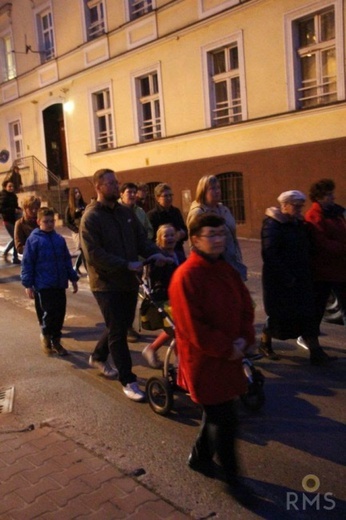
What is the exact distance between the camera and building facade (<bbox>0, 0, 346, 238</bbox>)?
41.1 feet

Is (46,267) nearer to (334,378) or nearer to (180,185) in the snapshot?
(334,378)

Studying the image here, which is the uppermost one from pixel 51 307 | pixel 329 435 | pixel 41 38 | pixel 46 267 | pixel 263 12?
pixel 41 38

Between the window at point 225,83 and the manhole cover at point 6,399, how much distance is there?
10407mm

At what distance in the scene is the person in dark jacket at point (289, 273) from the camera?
5.14 m

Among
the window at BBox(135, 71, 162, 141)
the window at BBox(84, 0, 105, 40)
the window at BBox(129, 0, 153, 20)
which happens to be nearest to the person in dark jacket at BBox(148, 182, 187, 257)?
the window at BBox(135, 71, 162, 141)

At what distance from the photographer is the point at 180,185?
15828mm

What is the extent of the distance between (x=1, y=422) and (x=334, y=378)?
287cm

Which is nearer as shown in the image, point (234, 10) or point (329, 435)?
point (329, 435)

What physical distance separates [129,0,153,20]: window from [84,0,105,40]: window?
4.98 ft

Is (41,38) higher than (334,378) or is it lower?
higher

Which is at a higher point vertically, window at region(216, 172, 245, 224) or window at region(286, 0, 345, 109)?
window at region(286, 0, 345, 109)

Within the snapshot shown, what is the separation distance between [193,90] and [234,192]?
300cm

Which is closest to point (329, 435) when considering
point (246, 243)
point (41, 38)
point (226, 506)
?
point (226, 506)

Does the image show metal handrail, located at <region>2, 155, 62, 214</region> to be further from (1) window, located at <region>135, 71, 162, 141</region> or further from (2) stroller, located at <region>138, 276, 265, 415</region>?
(2) stroller, located at <region>138, 276, 265, 415</region>
